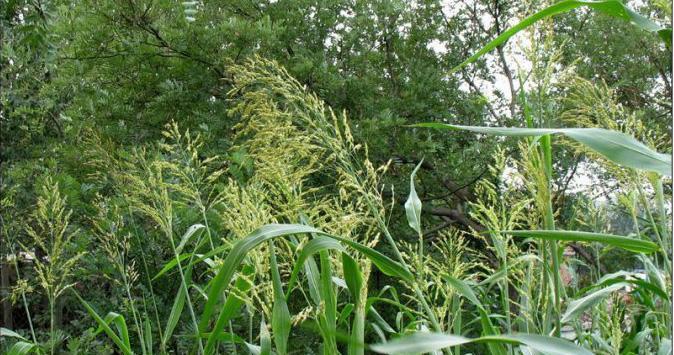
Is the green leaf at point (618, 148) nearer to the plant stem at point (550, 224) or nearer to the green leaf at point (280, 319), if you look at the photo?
the plant stem at point (550, 224)

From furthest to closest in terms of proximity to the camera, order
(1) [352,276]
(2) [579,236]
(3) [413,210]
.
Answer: (3) [413,210] < (1) [352,276] < (2) [579,236]

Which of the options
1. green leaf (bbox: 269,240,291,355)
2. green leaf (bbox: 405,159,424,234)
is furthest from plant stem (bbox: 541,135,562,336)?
green leaf (bbox: 269,240,291,355)

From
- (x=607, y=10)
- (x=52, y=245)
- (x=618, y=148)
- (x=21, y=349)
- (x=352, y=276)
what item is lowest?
(x=21, y=349)

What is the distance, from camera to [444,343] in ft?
1.67

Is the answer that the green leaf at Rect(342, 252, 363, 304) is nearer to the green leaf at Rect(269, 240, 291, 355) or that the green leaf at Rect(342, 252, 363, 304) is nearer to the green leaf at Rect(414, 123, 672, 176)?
A: the green leaf at Rect(269, 240, 291, 355)

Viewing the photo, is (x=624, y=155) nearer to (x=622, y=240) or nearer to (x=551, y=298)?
(x=622, y=240)

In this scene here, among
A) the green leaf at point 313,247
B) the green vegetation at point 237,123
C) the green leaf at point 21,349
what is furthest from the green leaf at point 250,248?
the green vegetation at point 237,123

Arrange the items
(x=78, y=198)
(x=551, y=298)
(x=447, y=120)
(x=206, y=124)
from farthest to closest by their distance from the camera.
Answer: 1. (x=447, y=120)
2. (x=206, y=124)
3. (x=78, y=198)
4. (x=551, y=298)

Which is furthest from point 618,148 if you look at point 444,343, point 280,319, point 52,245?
point 52,245

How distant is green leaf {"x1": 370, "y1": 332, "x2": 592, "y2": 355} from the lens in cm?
46

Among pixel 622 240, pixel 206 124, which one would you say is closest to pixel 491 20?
pixel 206 124

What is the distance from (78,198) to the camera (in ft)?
9.93

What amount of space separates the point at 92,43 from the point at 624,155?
324cm

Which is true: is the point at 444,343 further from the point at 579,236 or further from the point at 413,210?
the point at 413,210
